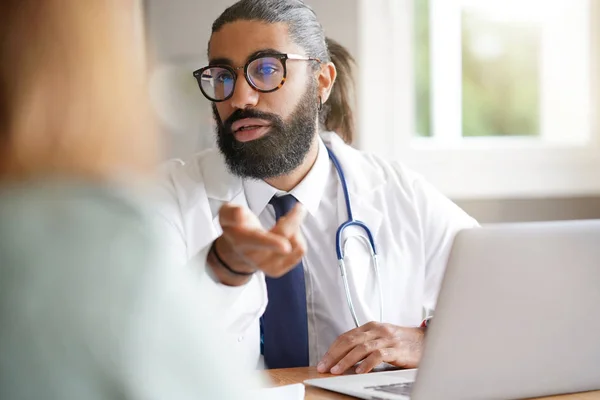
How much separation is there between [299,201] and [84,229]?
4.91 ft

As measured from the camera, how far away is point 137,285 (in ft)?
1.80

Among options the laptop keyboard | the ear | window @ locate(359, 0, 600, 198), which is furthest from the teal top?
window @ locate(359, 0, 600, 198)

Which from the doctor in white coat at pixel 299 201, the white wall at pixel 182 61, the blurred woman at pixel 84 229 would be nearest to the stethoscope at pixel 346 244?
the doctor in white coat at pixel 299 201

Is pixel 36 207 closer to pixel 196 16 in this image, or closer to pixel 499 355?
pixel 499 355

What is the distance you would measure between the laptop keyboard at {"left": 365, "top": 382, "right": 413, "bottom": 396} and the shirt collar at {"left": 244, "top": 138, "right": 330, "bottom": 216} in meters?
0.73

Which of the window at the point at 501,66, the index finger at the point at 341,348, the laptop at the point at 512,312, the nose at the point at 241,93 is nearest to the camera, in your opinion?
the laptop at the point at 512,312

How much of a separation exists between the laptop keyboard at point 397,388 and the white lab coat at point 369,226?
536 millimetres

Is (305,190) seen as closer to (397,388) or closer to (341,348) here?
(341,348)

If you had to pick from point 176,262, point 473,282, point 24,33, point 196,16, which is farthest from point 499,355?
point 196,16

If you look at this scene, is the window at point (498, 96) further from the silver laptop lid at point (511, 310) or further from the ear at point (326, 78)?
the silver laptop lid at point (511, 310)

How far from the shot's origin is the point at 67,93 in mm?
580

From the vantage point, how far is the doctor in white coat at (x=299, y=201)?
Result: 187 cm

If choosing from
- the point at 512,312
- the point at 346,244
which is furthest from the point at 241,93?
the point at 512,312

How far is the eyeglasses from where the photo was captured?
2154 mm
